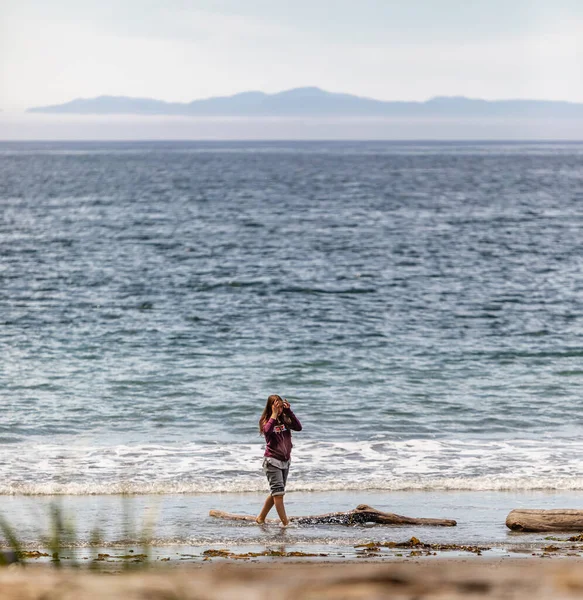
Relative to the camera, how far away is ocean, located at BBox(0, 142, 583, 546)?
13.6 metres

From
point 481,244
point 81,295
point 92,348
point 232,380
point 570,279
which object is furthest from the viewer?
point 481,244

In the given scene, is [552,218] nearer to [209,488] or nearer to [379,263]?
[379,263]

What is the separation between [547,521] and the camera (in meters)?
11.0

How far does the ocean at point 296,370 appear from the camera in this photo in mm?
13625

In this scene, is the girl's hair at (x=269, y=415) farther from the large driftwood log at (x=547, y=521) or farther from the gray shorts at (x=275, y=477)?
the large driftwood log at (x=547, y=521)

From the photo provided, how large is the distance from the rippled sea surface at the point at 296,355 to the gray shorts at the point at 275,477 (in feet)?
6.68

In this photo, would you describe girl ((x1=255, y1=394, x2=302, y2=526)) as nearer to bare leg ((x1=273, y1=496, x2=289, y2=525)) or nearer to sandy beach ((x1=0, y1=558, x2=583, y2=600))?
bare leg ((x1=273, y1=496, x2=289, y2=525))

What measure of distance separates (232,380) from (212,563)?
464 inches

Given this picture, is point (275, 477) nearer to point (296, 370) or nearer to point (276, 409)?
point (276, 409)

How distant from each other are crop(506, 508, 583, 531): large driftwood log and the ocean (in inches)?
14.8

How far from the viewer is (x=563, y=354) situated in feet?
79.9

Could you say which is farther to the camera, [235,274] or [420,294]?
[235,274]

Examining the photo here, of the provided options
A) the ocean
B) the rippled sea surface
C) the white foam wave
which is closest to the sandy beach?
the ocean

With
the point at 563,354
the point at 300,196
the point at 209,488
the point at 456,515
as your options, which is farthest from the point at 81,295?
the point at 300,196
